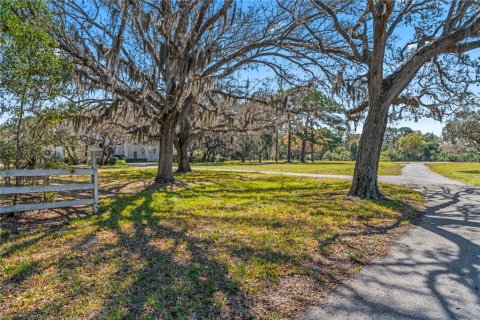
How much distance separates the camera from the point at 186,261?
3684 mm

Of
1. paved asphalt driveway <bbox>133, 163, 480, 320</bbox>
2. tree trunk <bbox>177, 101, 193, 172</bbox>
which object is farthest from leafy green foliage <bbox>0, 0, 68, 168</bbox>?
tree trunk <bbox>177, 101, 193, 172</bbox>

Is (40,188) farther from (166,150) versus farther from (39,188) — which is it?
(166,150)

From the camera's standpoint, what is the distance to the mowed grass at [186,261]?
2705mm

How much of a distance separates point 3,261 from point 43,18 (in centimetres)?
488

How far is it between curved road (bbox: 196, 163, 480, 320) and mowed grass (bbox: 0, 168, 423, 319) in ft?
0.71

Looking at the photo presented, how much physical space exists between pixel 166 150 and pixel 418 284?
34.1ft

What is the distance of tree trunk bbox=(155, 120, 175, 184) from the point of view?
479 inches

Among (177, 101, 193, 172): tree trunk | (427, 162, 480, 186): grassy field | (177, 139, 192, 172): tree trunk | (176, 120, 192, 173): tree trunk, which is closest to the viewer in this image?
(427, 162, 480, 186): grassy field

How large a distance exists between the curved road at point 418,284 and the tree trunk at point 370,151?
3194 mm

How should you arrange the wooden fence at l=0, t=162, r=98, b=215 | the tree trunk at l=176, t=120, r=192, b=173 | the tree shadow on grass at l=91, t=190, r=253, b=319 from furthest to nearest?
the tree trunk at l=176, t=120, r=192, b=173
the wooden fence at l=0, t=162, r=98, b=215
the tree shadow on grass at l=91, t=190, r=253, b=319

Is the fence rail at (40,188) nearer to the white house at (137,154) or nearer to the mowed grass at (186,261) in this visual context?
the mowed grass at (186,261)

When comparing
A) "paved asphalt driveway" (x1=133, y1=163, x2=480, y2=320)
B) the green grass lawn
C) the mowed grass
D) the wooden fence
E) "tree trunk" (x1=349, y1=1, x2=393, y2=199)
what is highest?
"tree trunk" (x1=349, y1=1, x2=393, y2=199)

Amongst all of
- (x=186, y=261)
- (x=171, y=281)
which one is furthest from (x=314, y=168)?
(x=171, y=281)

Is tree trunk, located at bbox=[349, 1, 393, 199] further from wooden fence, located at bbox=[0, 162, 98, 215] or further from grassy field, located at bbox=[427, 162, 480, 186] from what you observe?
grassy field, located at bbox=[427, 162, 480, 186]
